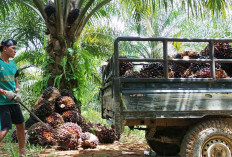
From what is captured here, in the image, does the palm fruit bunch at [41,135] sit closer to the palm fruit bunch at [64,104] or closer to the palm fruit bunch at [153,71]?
the palm fruit bunch at [64,104]

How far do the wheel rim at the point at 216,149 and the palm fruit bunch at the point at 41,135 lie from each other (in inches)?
Answer: 111

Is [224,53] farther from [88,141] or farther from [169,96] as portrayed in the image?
[88,141]

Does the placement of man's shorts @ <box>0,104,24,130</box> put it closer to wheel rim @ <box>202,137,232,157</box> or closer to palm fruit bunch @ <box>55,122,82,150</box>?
palm fruit bunch @ <box>55,122,82,150</box>

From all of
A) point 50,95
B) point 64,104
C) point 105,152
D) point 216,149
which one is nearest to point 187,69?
point 216,149

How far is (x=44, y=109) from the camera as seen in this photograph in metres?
5.21

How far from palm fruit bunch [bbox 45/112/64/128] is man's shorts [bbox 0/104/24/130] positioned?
4.94ft

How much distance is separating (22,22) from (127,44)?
5.34 m

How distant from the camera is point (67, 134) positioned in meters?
4.43

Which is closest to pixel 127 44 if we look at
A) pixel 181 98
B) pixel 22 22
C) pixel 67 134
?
pixel 22 22

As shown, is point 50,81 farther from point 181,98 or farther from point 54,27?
point 181,98

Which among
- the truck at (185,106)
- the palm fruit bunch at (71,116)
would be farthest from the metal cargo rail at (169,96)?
the palm fruit bunch at (71,116)

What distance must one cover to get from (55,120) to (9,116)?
1.76 m

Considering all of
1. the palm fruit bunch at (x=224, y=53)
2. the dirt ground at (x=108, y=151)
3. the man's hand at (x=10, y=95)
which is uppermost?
the palm fruit bunch at (x=224, y=53)

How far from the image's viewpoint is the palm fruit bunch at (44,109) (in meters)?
5.21
